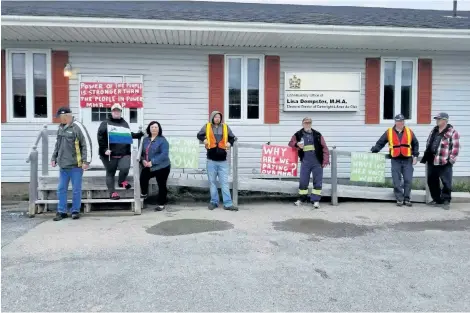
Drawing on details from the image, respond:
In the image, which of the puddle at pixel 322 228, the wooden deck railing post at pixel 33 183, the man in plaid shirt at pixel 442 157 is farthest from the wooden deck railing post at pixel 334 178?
the wooden deck railing post at pixel 33 183

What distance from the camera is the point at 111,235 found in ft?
19.1

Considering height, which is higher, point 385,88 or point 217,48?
point 217,48

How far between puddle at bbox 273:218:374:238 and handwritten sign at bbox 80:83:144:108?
4655mm

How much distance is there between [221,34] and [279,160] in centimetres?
284

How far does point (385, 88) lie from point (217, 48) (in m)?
4.15

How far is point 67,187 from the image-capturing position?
6.86 m

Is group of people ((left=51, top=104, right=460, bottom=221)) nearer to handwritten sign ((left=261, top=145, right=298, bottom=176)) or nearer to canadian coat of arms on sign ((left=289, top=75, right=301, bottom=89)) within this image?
handwritten sign ((left=261, top=145, right=298, bottom=176))

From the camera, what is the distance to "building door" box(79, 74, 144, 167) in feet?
30.3

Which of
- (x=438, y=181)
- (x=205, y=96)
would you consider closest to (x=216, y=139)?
(x=205, y=96)

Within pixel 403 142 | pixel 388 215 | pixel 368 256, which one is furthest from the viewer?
pixel 403 142

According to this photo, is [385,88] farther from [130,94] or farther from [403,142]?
[130,94]

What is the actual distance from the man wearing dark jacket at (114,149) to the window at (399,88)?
242 inches

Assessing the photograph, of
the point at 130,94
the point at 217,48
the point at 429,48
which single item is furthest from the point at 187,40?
the point at 429,48

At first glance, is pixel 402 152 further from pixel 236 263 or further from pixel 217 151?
pixel 236 263
